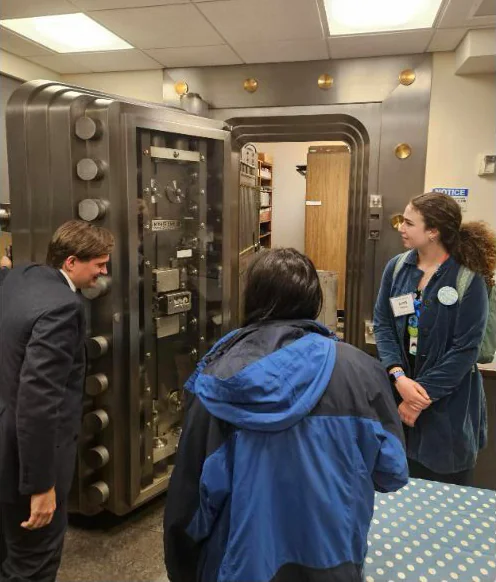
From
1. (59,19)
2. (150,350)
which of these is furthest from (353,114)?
(150,350)

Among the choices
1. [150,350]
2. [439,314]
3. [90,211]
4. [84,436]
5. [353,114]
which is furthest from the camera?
[353,114]

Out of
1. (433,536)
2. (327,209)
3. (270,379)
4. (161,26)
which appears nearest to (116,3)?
(161,26)

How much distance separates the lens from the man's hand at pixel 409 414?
1765 millimetres

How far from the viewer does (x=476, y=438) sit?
1797 millimetres

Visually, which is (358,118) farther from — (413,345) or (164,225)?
(413,345)

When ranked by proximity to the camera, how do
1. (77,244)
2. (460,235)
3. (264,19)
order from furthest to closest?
1. (264,19)
2. (460,235)
3. (77,244)

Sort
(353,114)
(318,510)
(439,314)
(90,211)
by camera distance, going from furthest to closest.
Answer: (353,114) < (90,211) < (439,314) < (318,510)

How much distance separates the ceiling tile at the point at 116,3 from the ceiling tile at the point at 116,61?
2.18ft

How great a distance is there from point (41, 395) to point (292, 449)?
0.86 m

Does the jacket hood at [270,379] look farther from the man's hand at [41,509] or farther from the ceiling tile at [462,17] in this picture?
the ceiling tile at [462,17]

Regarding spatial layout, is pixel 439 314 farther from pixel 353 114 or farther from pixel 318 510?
pixel 353 114

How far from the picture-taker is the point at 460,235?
1.76 m

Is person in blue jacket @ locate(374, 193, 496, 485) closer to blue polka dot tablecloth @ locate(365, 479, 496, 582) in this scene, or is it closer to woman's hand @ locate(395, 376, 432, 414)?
woman's hand @ locate(395, 376, 432, 414)

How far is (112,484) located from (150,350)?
61 cm
